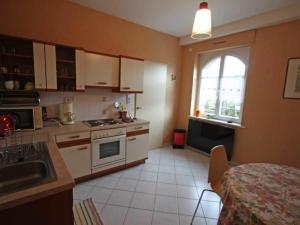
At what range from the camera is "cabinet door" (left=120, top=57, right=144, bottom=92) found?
9.29 ft

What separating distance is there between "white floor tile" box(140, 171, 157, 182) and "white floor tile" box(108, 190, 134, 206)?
0.44m

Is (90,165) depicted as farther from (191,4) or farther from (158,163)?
(191,4)

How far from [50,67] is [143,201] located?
7.03ft

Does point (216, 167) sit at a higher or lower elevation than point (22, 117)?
lower

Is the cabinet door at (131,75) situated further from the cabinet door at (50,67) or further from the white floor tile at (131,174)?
the white floor tile at (131,174)

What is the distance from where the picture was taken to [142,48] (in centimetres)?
338

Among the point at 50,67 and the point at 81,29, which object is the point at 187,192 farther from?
the point at 81,29

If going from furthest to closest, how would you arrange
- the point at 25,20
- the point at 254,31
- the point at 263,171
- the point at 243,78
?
the point at 243,78 < the point at 254,31 < the point at 25,20 < the point at 263,171

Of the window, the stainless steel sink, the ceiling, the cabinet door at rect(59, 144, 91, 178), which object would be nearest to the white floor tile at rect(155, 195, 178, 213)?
the cabinet door at rect(59, 144, 91, 178)

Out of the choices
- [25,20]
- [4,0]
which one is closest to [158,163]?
[25,20]

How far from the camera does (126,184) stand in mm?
2453

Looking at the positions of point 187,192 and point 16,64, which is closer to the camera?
point 16,64

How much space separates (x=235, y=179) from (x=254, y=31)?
264cm

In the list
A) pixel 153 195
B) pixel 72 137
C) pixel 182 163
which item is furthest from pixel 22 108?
pixel 182 163
